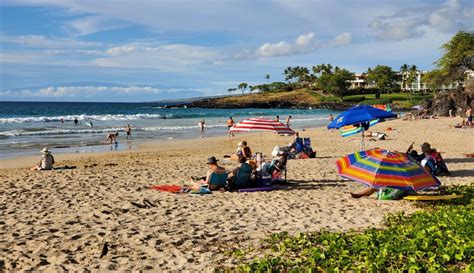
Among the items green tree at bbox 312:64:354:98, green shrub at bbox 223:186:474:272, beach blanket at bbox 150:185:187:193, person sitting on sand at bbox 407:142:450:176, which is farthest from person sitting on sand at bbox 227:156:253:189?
green tree at bbox 312:64:354:98

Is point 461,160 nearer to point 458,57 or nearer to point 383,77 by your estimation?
point 458,57

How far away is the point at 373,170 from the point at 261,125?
4.15m

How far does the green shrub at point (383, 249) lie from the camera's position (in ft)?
17.8

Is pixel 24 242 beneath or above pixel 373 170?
beneath

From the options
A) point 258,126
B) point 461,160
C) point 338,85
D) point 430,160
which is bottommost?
point 461,160

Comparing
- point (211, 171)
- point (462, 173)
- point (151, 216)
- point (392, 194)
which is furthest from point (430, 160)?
point (151, 216)

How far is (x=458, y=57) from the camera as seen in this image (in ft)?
197

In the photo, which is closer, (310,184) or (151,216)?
(151,216)

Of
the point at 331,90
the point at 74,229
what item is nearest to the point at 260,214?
the point at 74,229

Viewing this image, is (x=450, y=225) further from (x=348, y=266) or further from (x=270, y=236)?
(x=270, y=236)

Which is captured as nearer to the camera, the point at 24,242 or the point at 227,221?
the point at 24,242

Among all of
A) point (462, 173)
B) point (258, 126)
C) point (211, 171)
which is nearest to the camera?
point (211, 171)

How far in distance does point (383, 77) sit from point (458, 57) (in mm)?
66575

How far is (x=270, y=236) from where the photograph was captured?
6977 mm
